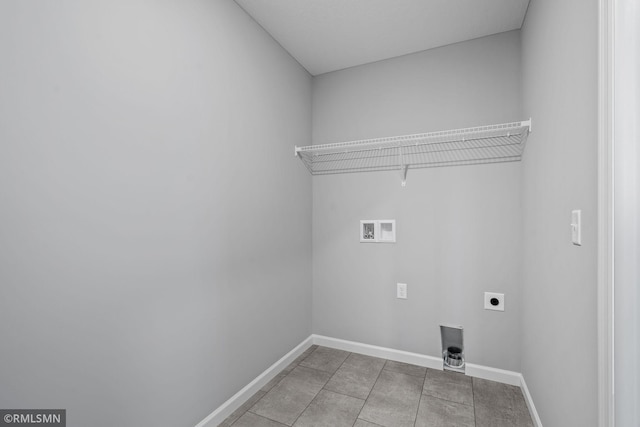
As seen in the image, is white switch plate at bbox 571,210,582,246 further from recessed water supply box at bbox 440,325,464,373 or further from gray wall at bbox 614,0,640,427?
recessed water supply box at bbox 440,325,464,373

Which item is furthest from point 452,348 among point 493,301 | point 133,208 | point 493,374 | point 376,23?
point 376,23

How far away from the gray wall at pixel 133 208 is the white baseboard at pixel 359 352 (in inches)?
2.3

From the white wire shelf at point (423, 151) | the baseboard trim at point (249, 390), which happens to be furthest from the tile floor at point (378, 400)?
the white wire shelf at point (423, 151)

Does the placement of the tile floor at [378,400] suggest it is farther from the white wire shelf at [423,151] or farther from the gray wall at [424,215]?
the white wire shelf at [423,151]

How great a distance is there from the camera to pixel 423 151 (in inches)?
90.9

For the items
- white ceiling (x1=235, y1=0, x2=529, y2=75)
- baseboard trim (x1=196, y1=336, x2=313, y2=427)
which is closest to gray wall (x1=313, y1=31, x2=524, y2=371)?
white ceiling (x1=235, y1=0, x2=529, y2=75)

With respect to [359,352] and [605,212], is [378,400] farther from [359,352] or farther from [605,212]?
[605,212]

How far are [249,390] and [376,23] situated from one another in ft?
8.39

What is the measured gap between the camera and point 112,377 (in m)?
1.18

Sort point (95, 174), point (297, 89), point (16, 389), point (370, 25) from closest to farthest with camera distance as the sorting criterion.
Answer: point (16, 389) < point (95, 174) < point (370, 25) < point (297, 89)

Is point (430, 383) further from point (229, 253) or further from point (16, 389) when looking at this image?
point (16, 389)

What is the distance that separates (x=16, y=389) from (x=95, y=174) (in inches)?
28.9

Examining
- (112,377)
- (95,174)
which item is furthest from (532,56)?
(112,377)

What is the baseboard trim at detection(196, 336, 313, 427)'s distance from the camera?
1.64m
